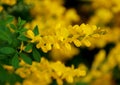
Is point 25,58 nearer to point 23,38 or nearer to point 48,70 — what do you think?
point 23,38

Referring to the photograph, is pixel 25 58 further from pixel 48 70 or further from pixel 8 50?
pixel 48 70

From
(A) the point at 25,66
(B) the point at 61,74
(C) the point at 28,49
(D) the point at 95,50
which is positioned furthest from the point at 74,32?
(D) the point at 95,50

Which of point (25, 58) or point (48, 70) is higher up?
point (25, 58)

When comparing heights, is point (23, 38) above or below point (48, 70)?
above

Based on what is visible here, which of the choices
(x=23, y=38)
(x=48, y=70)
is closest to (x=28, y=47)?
(x=23, y=38)

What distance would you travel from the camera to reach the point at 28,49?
64.6 inches

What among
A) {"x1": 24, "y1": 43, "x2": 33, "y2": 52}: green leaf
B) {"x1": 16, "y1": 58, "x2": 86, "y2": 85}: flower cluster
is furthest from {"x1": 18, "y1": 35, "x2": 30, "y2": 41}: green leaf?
{"x1": 16, "y1": 58, "x2": 86, "y2": 85}: flower cluster

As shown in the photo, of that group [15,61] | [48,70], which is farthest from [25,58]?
[48,70]

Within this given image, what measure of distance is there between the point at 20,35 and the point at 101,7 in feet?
5.89

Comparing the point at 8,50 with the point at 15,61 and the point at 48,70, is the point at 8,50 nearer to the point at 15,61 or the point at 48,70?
the point at 15,61

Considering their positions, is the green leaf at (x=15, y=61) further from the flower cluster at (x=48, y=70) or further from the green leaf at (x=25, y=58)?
the flower cluster at (x=48, y=70)

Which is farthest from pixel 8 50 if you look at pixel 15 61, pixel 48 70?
pixel 48 70

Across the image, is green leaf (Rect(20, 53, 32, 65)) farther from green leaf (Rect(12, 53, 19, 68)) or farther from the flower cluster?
the flower cluster

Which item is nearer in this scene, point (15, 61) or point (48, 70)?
point (15, 61)
